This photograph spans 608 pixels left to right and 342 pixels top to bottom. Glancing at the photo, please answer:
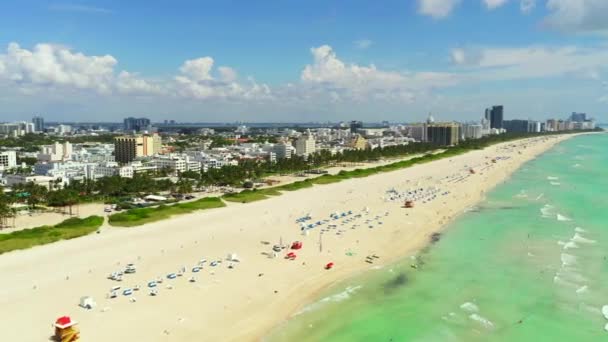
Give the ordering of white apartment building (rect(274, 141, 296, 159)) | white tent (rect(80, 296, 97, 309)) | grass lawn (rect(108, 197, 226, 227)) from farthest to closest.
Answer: white apartment building (rect(274, 141, 296, 159)) → grass lawn (rect(108, 197, 226, 227)) → white tent (rect(80, 296, 97, 309))

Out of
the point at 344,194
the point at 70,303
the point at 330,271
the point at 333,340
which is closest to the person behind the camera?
the point at 333,340

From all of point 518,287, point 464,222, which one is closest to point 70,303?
point 518,287

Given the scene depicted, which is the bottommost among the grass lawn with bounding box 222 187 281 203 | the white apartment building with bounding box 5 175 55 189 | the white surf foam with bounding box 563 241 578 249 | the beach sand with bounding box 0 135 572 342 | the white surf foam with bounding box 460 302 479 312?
the white surf foam with bounding box 460 302 479 312

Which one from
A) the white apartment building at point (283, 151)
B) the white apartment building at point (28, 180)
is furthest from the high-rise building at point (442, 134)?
the white apartment building at point (28, 180)

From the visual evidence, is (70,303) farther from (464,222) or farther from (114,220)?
(464,222)

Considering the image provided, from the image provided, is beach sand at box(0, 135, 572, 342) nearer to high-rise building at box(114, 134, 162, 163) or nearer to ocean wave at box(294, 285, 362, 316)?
ocean wave at box(294, 285, 362, 316)

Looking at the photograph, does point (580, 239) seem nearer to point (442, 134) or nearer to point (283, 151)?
point (283, 151)

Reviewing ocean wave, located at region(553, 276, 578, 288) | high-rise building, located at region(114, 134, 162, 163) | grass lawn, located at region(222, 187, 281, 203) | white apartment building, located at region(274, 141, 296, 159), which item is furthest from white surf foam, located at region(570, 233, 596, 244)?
high-rise building, located at region(114, 134, 162, 163)

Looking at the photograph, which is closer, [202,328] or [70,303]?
[202,328]

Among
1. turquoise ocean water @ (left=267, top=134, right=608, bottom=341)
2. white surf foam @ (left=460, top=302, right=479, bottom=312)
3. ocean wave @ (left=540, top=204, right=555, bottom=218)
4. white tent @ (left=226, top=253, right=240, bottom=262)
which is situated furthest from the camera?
ocean wave @ (left=540, top=204, right=555, bottom=218)
